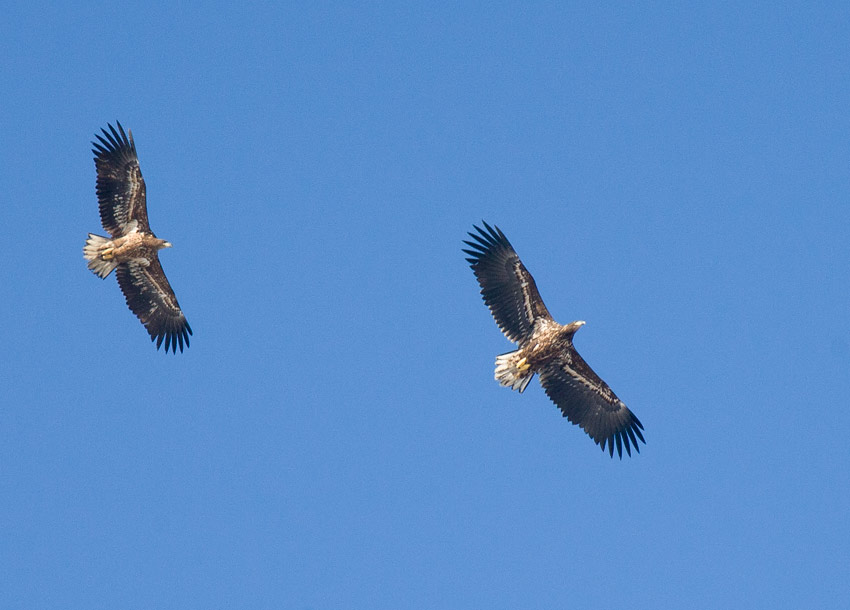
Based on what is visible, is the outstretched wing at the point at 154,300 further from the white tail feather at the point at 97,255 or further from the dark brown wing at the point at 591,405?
the dark brown wing at the point at 591,405

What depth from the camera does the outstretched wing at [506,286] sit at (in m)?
21.8

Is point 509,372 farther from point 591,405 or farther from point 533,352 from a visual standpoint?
point 591,405

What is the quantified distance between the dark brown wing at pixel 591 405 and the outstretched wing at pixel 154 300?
320 inches

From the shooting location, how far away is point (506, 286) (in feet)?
71.8

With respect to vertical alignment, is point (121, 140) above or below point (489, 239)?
above

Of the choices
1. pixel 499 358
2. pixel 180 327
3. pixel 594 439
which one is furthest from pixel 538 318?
pixel 180 327

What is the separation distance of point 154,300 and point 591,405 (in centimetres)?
943

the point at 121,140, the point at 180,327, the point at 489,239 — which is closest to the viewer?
the point at 489,239

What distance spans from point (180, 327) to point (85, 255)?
109 inches

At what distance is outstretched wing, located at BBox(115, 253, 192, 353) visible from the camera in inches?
979

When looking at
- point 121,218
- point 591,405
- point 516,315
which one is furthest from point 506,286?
point 121,218

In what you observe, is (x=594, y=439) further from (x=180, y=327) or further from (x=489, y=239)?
(x=180, y=327)

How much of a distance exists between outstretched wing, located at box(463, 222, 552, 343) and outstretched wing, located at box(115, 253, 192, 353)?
7118mm

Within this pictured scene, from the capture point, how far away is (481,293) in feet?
72.1
